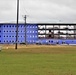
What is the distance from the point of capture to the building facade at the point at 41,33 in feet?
463

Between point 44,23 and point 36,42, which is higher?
point 44,23

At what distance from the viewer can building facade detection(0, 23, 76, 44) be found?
14125 centimetres

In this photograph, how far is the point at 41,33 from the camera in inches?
5664

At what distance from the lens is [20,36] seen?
14125 centimetres
